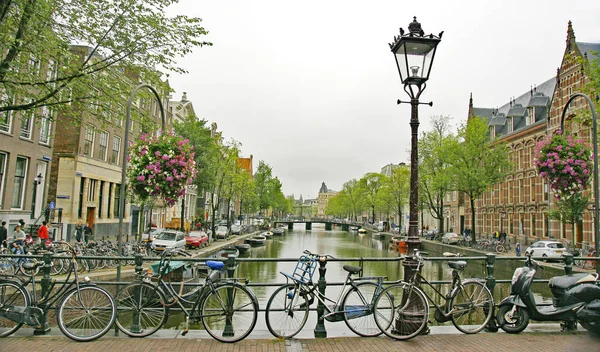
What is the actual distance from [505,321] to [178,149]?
1049 centimetres

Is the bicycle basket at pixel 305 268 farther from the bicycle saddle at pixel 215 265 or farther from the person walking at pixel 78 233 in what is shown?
the person walking at pixel 78 233

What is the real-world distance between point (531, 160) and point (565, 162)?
3839cm

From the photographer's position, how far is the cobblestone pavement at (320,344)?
6.07 meters

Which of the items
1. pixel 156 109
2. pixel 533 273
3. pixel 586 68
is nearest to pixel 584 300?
pixel 533 273

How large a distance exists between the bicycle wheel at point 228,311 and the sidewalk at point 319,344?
0.18 meters

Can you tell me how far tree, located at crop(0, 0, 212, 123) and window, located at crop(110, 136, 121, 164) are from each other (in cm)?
2557

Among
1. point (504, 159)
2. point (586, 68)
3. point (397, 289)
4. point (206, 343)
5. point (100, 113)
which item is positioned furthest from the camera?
point (504, 159)

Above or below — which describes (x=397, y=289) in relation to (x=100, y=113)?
below

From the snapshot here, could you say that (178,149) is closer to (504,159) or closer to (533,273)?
(533,273)

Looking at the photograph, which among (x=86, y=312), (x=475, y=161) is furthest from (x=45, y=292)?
(x=475, y=161)


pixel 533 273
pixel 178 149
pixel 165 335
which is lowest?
pixel 165 335

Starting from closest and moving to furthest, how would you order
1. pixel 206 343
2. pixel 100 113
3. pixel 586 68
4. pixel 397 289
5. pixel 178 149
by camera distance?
pixel 206 343 → pixel 397 289 → pixel 100 113 → pixel 178 149 → pixel 586 68

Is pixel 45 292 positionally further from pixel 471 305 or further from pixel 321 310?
pixel 471 305

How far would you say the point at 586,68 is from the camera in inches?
706
